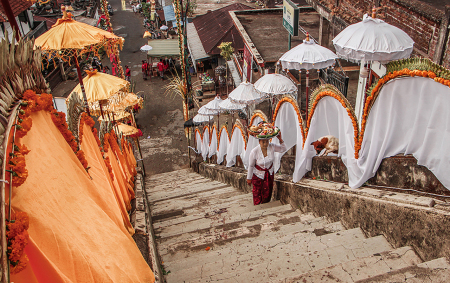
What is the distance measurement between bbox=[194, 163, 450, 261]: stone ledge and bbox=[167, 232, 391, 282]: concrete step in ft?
0.65

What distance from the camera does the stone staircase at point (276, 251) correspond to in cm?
271

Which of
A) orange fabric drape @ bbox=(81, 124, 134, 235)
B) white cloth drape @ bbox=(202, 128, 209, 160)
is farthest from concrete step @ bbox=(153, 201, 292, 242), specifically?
white cloth drape @ bbox=(202, 128, 209, 160)

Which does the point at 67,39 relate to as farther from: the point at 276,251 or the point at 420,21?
the point at 420,21

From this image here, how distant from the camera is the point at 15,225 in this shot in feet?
6.10

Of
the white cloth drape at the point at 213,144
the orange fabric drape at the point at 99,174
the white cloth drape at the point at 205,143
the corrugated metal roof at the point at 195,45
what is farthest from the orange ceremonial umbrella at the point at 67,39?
the corrugated metal roof at the point at 195,45

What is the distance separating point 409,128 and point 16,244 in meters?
3.29

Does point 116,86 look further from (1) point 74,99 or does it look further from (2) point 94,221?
(2) point 94,221

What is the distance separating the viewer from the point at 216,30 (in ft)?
57.2

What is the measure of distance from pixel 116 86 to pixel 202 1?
90.4ft

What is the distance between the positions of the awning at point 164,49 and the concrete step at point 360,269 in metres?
17.0

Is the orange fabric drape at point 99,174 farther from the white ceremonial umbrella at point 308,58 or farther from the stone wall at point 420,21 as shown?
the stone wall at point 420,21

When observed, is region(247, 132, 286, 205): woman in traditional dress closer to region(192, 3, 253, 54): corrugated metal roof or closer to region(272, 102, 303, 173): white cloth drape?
region(272, 102, 303, 173): white cloth drape

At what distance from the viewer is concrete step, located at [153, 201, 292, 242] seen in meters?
4.73

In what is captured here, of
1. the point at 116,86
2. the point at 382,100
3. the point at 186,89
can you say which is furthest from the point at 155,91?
the point at 382,100
